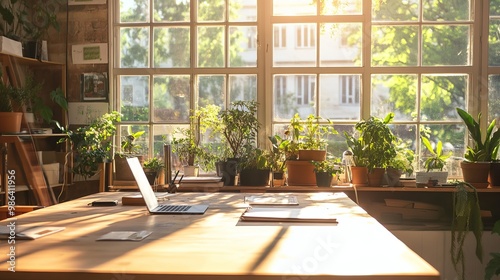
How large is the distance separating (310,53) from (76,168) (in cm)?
201

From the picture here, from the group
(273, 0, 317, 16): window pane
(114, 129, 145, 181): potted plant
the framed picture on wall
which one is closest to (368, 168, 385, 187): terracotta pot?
(273, 0, 317, 16): window pane

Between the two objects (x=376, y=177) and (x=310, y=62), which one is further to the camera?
(x=310, y=62)

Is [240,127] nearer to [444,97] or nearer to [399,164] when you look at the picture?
[399,164]

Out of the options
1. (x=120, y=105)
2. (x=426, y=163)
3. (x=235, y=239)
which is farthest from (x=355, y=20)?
(x=235, y=239)

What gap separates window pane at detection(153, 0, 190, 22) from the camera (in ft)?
15.2

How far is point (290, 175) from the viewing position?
424 centimetres

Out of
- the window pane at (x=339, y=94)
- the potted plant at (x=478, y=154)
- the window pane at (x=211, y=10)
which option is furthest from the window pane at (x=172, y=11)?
the potted plant at (x=478, y=154)

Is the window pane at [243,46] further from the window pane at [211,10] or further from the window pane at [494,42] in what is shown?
the window pane at [494,42]

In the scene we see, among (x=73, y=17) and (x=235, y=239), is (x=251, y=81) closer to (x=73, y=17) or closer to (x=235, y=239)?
(x=73, y=17)

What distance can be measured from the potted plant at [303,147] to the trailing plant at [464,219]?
0.97 m

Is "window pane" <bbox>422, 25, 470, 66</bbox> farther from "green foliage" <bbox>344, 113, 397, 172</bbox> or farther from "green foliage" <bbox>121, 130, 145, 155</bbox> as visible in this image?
"green foliage" <bbox>121, 130, 145, 155</bbox>

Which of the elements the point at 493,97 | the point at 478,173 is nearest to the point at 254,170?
the point at 478,173

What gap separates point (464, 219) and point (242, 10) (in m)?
2.28

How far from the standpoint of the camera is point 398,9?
4.51 meters
